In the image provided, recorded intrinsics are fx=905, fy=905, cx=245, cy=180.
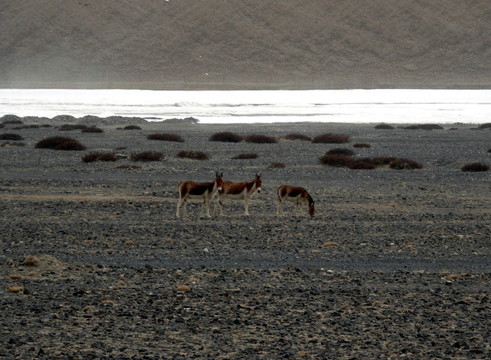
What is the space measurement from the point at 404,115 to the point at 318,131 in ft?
46.7

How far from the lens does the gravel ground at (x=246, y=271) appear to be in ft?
20.7

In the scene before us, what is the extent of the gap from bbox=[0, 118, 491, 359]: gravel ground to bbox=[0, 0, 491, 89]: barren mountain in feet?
235

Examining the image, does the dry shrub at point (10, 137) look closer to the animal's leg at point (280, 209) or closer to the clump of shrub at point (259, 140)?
the clump of shrub at point (259, 140)

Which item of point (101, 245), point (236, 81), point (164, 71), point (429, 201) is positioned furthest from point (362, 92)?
point (101, 245)

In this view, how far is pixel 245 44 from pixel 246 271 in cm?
8669

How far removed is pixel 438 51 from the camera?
9369cm

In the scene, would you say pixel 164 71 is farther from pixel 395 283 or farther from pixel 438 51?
pixel 395 283

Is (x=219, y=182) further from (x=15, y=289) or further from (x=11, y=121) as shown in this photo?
(x=11, y=121)

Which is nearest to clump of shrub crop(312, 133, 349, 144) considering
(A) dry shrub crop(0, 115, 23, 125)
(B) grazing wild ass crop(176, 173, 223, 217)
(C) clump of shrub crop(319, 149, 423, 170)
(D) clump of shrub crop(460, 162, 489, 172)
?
(C) clump of shrub crop(319, 149, 423, 170)

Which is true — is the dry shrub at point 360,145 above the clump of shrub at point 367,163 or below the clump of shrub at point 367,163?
above

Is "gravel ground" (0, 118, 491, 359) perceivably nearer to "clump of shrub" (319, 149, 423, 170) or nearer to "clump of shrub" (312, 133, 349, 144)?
"clump of shrub" (319, 149, 423, 170)

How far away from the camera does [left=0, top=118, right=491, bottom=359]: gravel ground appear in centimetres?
632

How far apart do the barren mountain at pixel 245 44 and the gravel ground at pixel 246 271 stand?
235 ft

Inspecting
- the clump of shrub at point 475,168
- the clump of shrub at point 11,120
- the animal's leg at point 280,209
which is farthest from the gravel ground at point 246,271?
the clump of shrub at point 11,120
